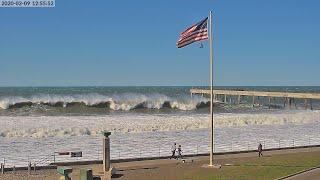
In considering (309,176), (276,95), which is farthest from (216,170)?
(276,95)

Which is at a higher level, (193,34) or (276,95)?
(193,34)

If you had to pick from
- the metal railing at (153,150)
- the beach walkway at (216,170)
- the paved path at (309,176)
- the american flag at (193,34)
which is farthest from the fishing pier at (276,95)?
the paved path at (309,176)

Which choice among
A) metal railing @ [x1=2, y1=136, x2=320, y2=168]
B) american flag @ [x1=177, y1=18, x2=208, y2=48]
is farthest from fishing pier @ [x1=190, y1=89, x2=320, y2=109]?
american flag @ [x1=177, y1=18, x2=208, y2=48]

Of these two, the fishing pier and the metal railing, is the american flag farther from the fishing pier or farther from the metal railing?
the fishing pier

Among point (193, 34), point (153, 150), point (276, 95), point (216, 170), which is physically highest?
point (193, 34)

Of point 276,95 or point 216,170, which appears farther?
point 276,95

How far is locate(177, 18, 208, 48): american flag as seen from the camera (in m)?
27.6

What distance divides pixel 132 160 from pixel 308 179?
11.5 meters

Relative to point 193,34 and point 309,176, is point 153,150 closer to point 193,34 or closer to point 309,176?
point 193,34

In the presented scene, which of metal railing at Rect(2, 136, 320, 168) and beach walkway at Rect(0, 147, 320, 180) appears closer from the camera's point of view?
beach walkway at Rect(0, 147, 320, 180)

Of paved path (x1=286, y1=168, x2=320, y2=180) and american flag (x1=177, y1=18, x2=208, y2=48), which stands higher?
american flag (x1=177, y1=18, x2=208, y2=48)

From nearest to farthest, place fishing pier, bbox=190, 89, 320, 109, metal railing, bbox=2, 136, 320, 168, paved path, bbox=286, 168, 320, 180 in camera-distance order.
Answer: paved path, bbox=286, 168, 320, 180 → metal railing, bbox=2, 136, 320, 168 → fishing pier, bbox=190, 89, 320, 109

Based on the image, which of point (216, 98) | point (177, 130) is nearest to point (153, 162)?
point (177, 130)

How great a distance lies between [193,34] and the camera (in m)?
27.5
